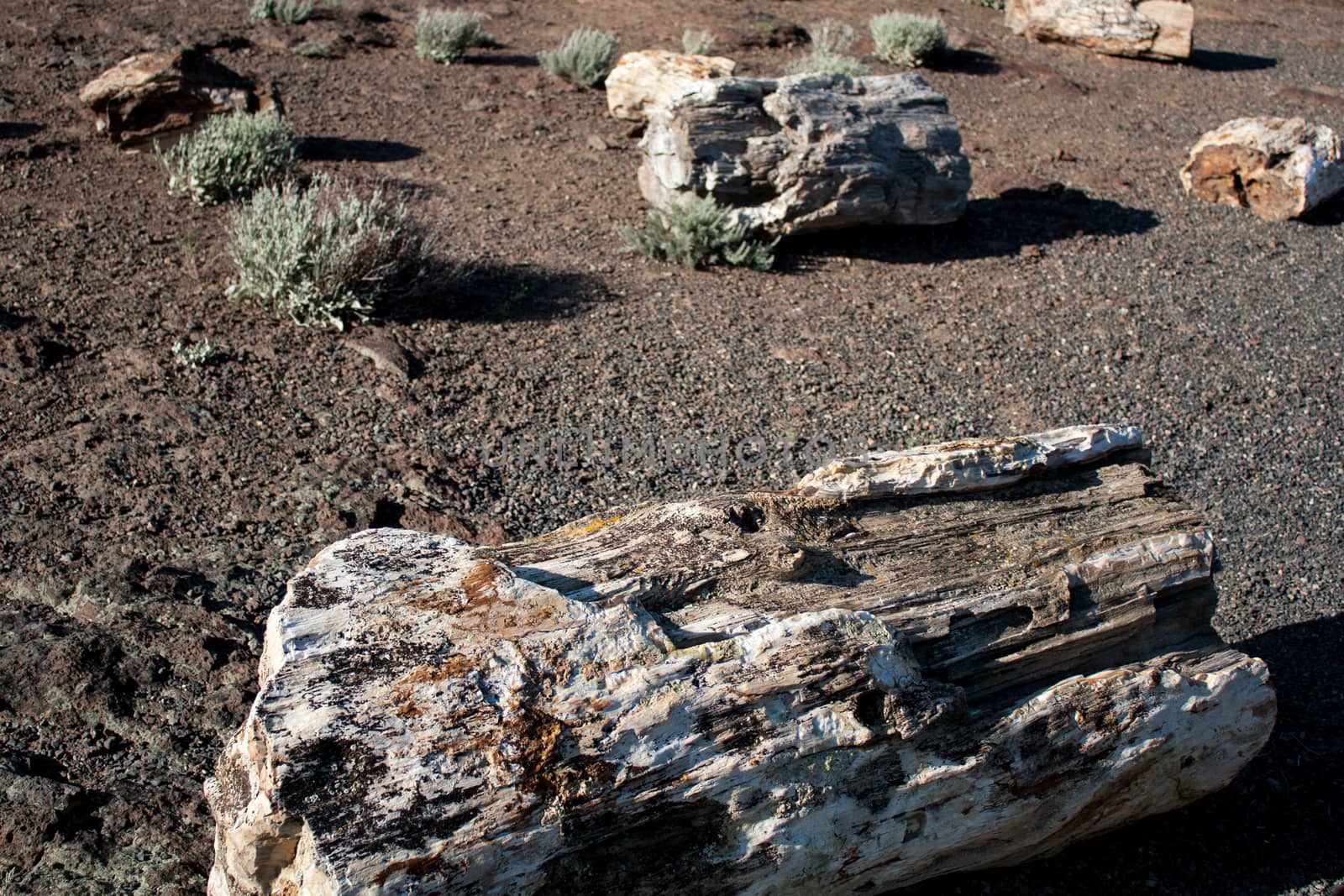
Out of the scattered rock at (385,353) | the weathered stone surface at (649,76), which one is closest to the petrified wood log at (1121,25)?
the weathered stone surface at (649,76)

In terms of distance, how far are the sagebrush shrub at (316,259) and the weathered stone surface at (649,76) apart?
378 cm

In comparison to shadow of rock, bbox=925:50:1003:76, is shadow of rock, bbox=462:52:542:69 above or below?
below

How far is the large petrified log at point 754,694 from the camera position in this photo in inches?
88.5

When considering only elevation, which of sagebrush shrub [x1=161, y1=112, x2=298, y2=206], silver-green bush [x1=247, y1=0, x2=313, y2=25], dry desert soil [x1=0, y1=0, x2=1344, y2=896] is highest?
silver-green bush [x1=247, y1=0, x2=313, y2=25]

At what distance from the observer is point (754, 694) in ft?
8.11

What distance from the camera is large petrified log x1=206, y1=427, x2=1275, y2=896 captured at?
225cm

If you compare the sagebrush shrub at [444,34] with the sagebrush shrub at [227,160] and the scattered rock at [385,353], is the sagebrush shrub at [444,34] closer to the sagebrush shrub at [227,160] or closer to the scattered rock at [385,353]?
the sagebrush shrub at [227,160]

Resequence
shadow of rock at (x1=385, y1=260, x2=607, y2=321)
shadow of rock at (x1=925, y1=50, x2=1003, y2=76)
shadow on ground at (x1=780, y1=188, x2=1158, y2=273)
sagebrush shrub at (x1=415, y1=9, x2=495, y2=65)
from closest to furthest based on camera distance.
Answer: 1. shadow of rock at (x1=385, y1=260, x2=607, y2=321)
2. shadow on ground at (x1=780, y1=188, x2=1158, y2=273)
3. sagebrush shrub at (x1=415, y1=9, x2=495, y2=65)
4. shadow of rock at (x1=925, y1=50, x2=1003, y2=76)

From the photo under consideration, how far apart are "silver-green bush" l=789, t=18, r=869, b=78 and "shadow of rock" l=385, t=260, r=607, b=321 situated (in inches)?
161

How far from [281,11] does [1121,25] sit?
925 centimetres

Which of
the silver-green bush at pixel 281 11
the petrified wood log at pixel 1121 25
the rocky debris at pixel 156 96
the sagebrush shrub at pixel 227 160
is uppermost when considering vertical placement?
the petrified wood log at pixel 1121 25

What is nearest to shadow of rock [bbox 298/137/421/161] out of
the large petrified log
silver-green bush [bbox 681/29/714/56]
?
silver-green bush [bbox 681/29/714/56]

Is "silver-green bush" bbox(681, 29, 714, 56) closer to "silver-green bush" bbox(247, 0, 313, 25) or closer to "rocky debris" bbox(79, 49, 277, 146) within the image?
"silver-green bush" bbox(247, 0, 313, 25)

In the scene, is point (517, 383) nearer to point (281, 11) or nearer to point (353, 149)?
point (353, 149)
